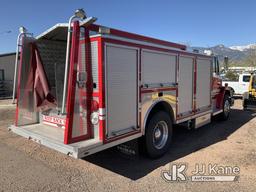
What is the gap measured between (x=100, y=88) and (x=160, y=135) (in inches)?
92.9

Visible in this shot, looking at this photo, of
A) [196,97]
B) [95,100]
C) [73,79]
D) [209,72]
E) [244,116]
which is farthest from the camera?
[244,116]

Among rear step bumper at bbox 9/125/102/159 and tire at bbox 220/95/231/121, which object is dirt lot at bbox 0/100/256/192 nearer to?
rear step bumper at bbox 9/125/102/159

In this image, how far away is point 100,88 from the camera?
3705 mm

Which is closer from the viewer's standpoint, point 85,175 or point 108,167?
point 85,175

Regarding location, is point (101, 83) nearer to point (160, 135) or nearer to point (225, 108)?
point (160, 135)

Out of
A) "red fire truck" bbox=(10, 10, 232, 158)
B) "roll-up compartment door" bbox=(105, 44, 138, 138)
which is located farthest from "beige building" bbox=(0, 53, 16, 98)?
"roll-up compartment door" bbox=(105, 44, 138, 138)

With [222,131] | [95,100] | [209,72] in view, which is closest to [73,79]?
[95,100]

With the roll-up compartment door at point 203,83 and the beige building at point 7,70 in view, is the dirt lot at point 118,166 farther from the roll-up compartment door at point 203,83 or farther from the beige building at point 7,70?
the beige building at point 7,70

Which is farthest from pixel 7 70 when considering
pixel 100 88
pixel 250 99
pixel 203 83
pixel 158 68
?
pixel 100 88

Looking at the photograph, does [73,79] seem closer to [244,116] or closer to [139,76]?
[139,76]

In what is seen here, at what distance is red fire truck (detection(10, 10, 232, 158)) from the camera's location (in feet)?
12.0

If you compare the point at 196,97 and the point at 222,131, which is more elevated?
the point at 196,97

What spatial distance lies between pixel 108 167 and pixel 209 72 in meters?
4.53

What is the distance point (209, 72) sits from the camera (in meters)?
7.41
